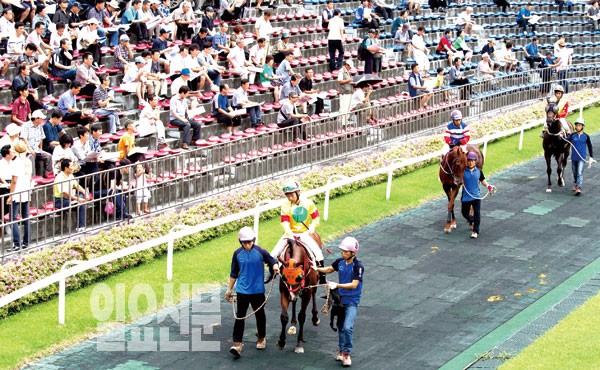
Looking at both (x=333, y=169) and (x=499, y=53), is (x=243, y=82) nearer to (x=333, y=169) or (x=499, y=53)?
(x=333, y=169)

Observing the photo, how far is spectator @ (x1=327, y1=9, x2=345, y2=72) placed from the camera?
31797 millimetres

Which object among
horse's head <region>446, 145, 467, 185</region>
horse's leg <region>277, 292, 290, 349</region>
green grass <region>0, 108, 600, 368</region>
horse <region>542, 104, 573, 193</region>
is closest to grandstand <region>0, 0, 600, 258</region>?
green grass <region>0, 108, 600, 368</region>

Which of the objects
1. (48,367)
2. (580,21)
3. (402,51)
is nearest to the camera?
(48,367)

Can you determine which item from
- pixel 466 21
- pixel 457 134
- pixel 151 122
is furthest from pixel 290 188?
pixel 466 21

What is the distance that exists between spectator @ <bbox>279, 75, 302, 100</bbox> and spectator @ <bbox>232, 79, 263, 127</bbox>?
3.75 ft

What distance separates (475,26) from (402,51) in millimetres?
5693

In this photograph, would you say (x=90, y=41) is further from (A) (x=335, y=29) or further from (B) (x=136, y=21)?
(A) (x=335, y=29)

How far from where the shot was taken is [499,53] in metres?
37.7

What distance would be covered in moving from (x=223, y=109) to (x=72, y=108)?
412 centimetres

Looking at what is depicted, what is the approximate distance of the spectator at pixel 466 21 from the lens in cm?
3841

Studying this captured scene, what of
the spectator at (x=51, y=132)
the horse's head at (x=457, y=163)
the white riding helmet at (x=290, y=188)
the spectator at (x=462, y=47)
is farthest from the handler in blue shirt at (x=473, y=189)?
the spectator at (x=462, y=47)

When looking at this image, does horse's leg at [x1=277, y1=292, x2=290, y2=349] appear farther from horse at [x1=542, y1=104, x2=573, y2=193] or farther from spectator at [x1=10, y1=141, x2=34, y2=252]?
horse at [x1=542, y1=104, x2=573, y2=193]

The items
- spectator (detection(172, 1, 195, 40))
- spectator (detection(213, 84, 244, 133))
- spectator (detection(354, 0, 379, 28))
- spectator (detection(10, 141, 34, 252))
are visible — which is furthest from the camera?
spectator (detection(354, 0, 379, 28))

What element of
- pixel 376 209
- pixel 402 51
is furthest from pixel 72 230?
pixel 402 51
